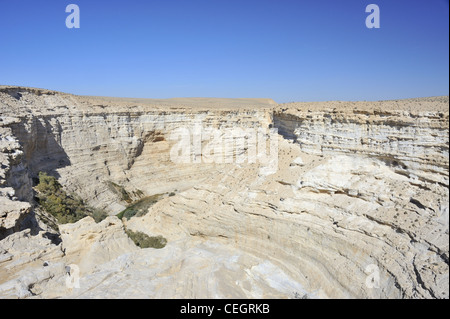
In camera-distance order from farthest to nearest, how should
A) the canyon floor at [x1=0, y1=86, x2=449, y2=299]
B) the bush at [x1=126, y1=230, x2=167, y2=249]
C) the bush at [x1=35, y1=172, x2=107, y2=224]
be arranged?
1. the bush at [x1=35, y1=172, x2=107, y2=224]
2. the bush at [x1=126, y1=230, x2=167, y2=249]
3. the canyon floor at [x1=0, y1=86, x2=449, y2=299]

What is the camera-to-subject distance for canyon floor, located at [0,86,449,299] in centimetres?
880

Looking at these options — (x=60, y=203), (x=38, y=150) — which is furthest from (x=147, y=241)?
(x=38, y=150)

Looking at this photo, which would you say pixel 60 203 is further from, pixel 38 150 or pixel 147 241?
pixel 147 241

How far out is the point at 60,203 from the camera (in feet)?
63.9

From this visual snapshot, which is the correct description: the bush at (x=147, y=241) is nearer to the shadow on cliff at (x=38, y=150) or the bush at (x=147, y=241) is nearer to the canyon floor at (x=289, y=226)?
the canyon floor at (x=289, y=226)

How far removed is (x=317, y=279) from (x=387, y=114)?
18.8 ft

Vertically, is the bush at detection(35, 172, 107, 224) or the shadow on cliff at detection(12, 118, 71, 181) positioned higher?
the shadow on cliff at detection(12, 118, 71, 181)

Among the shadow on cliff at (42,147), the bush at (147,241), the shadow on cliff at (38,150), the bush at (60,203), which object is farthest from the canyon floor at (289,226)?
the shadow on cliff at (42,147)

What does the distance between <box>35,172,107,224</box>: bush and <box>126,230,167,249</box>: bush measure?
588 centimetres

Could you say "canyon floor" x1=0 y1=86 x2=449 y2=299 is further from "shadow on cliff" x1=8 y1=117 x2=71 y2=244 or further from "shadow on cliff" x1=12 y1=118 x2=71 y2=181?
"shadow on cliff" x1=12 y1=118 x2=71 y2=181

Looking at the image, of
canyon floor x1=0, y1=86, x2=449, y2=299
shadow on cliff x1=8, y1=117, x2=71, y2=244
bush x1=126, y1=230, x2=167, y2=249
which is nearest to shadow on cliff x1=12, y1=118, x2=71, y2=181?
shadow on cliff x1=8, y1=117, x2=71, y2=244

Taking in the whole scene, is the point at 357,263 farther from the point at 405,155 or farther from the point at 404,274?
the point at 405,155

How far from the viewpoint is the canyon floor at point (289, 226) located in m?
8.80

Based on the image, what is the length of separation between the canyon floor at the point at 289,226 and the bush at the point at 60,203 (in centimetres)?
68
